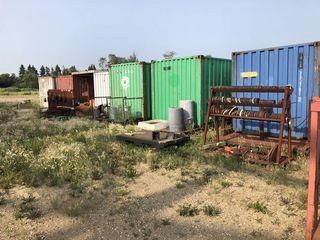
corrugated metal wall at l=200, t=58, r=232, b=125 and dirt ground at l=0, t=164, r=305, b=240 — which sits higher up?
corrugated metal wall at l=200, t=58, r=232, b=125

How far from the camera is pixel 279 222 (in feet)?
15.0

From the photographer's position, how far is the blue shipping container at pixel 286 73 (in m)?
8.91

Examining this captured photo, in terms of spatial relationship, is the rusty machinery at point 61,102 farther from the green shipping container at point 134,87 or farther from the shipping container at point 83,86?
the green shipping container at point 134,87

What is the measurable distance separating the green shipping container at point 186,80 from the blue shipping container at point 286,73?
158 cm

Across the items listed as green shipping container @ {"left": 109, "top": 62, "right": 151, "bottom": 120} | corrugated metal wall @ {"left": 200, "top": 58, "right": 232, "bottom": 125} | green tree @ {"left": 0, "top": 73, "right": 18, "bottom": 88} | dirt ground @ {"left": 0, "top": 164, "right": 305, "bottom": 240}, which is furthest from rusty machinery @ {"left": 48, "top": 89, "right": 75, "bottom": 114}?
green tree @ {"left": 0, "top": 73, "right": 18, "bottom": 88}

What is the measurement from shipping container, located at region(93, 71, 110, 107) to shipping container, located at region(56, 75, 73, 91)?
3.77 metres

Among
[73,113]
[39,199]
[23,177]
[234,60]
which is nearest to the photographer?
[39,199]

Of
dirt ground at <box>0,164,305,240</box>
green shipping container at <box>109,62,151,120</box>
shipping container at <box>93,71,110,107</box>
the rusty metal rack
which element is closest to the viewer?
dirt ground at <box>0,164,305,240</box>

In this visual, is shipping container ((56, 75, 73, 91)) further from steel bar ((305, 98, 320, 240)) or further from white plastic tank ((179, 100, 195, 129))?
steel bar ((305, 98, 320, 240))

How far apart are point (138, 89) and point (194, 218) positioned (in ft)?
33.6

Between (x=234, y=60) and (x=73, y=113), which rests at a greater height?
(x=234, y=60)

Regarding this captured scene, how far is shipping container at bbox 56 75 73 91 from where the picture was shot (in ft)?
70.0

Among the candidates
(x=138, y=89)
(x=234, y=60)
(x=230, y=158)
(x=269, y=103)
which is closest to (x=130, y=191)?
(x=230, y=158)

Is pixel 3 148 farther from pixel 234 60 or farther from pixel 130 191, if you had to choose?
pixel 234 60
